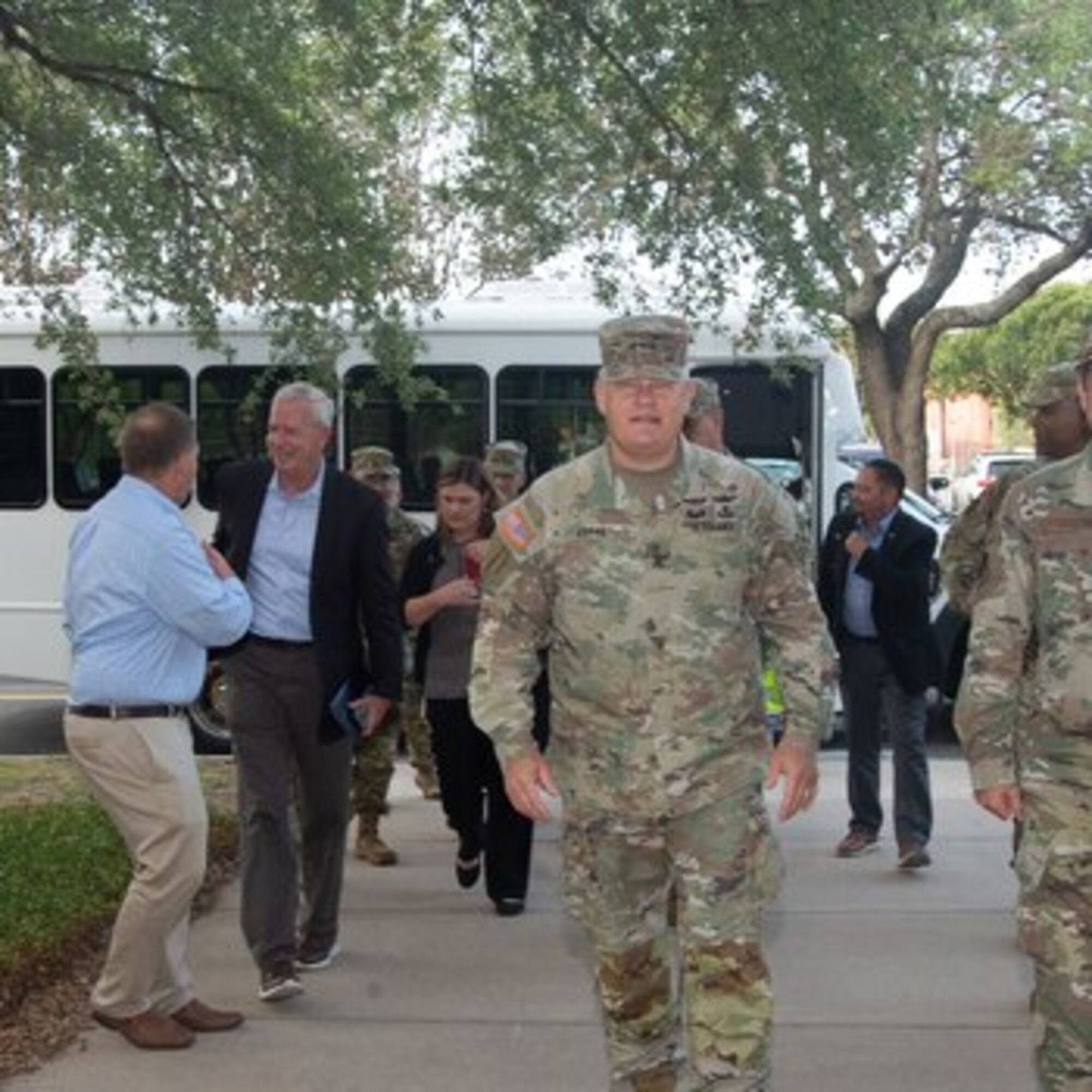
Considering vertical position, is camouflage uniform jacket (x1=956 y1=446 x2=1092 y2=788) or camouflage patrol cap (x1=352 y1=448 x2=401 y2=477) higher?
camouflage patrol cap (x1=352 y1=448 x2=401 y2=477)

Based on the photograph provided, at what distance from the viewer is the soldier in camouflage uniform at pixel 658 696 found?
4445mm

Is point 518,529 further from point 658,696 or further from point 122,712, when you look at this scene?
point 122,712

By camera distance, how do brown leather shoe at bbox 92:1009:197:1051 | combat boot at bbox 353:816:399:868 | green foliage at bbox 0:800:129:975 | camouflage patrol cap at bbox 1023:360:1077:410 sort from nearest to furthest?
brown leather shoe at bbox 92:1009:197:1051, camouflage patrol cap at bbox 1023:360:1077:410, green foliage at bbox 0:800:129:975, combat boot at bbox 353:816:399:868

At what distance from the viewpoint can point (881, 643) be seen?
841cm

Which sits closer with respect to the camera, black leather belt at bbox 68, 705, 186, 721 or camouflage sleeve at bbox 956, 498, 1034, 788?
camouflage sleeve at bbox 956, 498, 1034, 788

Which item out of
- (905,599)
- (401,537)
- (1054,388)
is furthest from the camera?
(401,537)

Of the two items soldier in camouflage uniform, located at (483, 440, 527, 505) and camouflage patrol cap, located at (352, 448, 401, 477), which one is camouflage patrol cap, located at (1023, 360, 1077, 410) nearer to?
soldier in camouflage uniform, located at (483, 440, 527, 505)

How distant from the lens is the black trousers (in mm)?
7484

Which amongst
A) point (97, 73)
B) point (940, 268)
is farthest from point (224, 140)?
point (940, 268)

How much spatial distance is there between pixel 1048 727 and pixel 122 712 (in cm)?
254

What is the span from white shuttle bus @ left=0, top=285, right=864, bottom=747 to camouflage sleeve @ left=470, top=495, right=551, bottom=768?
8318mm

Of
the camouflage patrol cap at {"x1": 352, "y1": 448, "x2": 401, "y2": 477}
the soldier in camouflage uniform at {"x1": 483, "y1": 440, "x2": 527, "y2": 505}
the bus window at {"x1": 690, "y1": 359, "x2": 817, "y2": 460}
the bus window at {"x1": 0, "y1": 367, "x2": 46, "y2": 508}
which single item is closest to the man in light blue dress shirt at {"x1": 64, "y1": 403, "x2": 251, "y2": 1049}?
the soldier in camouflage uniform at {"x1": 483, "y1": 440, "x2": 527, "y2": 505}

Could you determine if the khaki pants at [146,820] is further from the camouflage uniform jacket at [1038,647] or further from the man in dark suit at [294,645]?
the camouflage uniform jacket at [1038,647]

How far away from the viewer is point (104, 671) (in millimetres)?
5445
